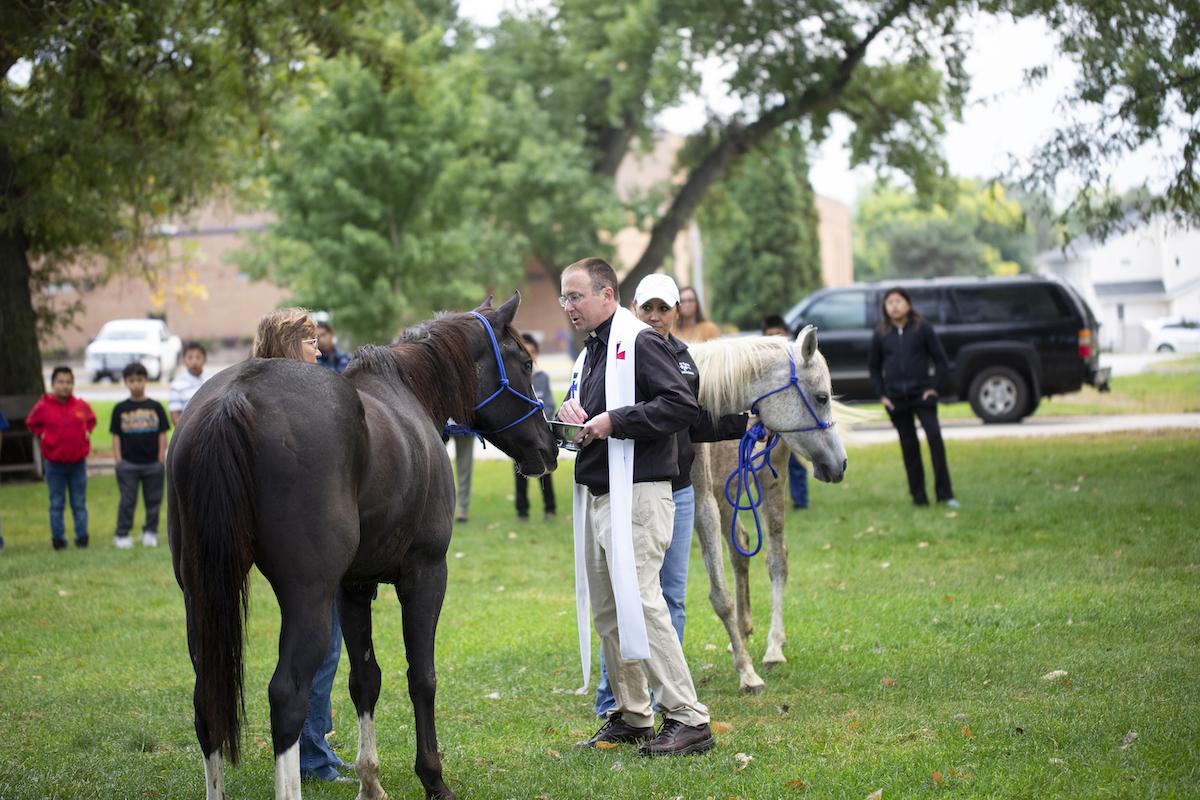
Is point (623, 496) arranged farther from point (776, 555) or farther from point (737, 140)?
point (737, 140)

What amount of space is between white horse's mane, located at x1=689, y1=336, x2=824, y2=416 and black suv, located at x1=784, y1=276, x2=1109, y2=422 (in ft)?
43.7

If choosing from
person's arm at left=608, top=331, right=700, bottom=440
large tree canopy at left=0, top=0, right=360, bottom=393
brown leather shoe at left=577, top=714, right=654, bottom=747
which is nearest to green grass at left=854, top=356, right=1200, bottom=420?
large tree canopy at left=0, top=0, right=360, bottom=393

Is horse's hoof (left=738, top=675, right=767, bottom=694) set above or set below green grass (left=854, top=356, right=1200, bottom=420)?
below

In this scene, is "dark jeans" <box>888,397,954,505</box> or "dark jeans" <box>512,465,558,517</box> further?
"dark jeans" <box>512,465,558,517</box>

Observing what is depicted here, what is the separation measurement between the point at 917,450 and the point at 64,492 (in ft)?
29.8

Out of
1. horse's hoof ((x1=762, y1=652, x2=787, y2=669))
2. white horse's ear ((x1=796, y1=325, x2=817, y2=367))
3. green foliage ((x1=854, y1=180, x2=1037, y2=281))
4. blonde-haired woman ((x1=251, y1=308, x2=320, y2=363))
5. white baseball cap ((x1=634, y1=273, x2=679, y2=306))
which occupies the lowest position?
horse's hoof ((x1=762, y1=652, x2=787, y2=669))

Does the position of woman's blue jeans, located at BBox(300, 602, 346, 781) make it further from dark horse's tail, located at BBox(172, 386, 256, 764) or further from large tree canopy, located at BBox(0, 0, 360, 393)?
large tree canopy, located at BBox(0, 0, 360, 393)

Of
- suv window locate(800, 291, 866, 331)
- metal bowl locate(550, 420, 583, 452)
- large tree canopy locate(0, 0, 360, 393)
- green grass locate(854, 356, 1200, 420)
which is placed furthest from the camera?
green grass locate(854, 356, 1200, 420)

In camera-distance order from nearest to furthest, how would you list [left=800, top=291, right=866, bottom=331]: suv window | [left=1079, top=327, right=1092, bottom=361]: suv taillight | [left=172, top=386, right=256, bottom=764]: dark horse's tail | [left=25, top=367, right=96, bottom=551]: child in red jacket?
[left=172, top=386, right=256, bottom=764]: dark horse's tail < [left=25, top=367, right=96, bottom=551]: child in red jacket < [left=1079, top=327, right=1092, bottom=361]: suv taillight < [left=800, top=291, right=866, bottom=331]: suv window

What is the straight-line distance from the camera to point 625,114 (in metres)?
32.4

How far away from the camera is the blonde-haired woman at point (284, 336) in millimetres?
5176

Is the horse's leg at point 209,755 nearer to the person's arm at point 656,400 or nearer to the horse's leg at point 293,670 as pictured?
the horse's leg at point 293,670

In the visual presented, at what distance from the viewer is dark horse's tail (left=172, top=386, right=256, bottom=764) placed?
4.11m

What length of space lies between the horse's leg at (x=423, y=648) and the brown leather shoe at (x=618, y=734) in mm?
991
